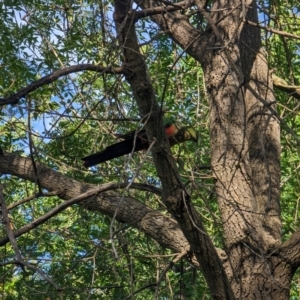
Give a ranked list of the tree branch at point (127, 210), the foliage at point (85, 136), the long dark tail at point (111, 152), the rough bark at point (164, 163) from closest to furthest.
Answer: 1. the rough bark at point (164, 163)
2. the tree branch at point (127, 210)
3. the long dark tail at point (111, 152)
4. the foliage at point (85, 136)

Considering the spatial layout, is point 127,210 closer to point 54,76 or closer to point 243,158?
point 243,158

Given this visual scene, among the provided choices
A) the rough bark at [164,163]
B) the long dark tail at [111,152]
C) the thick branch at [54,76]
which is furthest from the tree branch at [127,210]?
the thick branch at [54,76]

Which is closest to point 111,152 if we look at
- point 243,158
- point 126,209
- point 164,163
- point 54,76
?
point 126,209

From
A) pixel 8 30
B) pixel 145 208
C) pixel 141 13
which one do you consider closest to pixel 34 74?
pixel 8 30

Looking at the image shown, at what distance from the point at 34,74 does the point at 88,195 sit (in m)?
2.05

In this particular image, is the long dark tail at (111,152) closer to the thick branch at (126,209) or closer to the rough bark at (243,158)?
the thick branch at (126,209)

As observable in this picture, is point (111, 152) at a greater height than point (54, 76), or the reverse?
point (111, 152)

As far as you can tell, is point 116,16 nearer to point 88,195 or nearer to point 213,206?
point 88,195

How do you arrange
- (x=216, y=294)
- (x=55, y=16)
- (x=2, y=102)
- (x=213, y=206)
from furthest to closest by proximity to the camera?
(x=213, y=206) < (x=55, y=16) < (x=216, y=294) < (x=2, y=102)

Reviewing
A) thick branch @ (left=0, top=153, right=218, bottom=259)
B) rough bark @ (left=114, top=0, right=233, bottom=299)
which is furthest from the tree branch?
rough bark @ (left=114, top=0, right=233, bottom=299)

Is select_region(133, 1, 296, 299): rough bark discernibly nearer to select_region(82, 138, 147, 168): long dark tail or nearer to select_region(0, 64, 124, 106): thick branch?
select_region(82, 138, 147, 168): long dark tail

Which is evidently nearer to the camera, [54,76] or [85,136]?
[54,76]

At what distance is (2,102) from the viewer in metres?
2.87

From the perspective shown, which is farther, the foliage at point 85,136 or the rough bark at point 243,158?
the foliage at point 85,136
